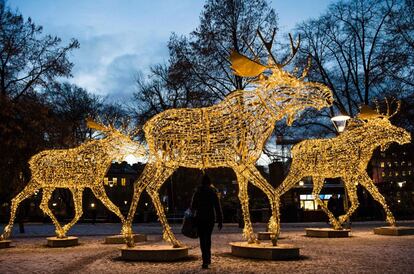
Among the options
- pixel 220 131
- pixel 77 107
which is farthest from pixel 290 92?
pixel 77 107

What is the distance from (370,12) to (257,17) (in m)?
6.18

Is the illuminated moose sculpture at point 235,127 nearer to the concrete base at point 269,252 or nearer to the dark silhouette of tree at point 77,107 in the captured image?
the concrete base at point 269,252

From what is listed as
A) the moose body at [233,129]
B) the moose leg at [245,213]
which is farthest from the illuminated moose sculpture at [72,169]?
the moose leg at [245,213]

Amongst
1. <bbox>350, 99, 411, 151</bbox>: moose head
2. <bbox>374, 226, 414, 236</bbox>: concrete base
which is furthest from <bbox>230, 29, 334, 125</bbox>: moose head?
<bbox>374, 226, 414, 236</bbox>: concrete base

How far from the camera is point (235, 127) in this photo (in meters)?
9.68

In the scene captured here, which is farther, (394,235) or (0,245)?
(394,235)

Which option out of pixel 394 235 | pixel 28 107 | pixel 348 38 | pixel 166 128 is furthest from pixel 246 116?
pixel 348 38

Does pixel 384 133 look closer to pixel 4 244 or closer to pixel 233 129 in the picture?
pixel 233 129

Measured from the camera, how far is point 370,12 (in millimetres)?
24844

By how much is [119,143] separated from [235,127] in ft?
11.6

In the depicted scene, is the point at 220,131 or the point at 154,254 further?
the point at 220,131

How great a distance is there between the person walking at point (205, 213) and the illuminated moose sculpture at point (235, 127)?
49.7 inches

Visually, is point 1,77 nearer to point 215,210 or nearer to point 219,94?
point 219,94

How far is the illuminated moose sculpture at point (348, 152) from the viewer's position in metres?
13.2
